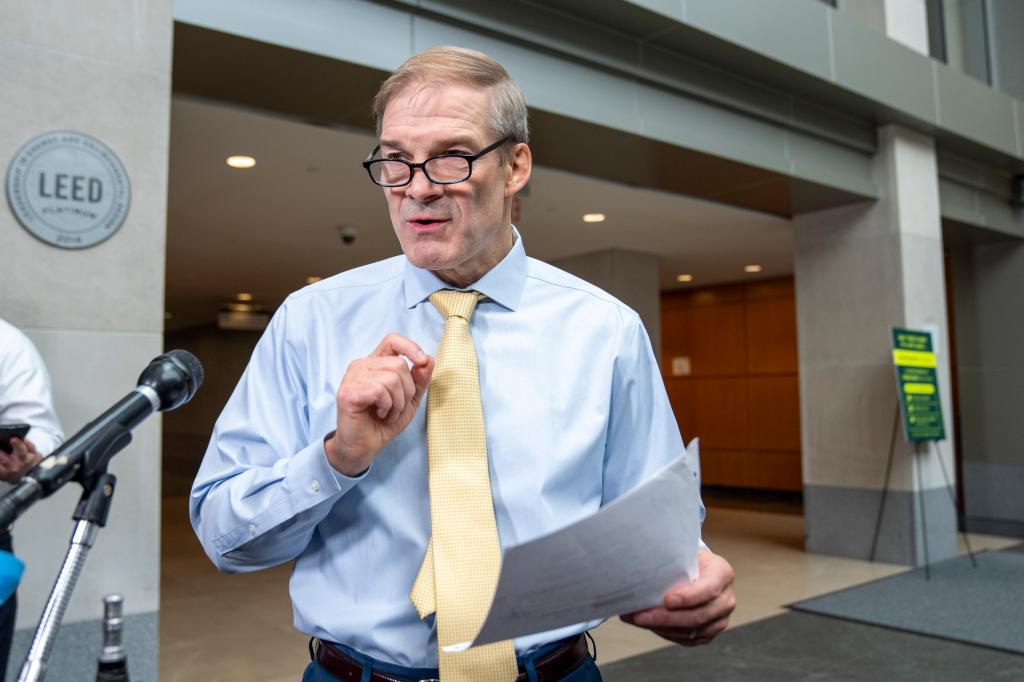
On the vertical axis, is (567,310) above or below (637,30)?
below

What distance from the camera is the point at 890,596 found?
17.1ft

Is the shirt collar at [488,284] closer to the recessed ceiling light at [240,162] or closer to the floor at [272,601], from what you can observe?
the floor at [272,601]

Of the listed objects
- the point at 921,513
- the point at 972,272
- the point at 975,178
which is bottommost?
the point at 921,513

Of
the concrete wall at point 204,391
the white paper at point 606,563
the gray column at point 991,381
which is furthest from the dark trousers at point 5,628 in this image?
the concrete wall at point 204,391

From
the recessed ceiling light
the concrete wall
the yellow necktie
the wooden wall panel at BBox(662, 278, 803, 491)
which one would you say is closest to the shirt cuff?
the yellow necktie

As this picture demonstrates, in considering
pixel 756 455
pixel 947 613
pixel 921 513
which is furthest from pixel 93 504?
pixel 756 455

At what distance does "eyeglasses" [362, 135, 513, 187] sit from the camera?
1.08 metres

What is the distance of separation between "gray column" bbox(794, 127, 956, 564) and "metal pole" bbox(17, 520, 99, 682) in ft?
21.2

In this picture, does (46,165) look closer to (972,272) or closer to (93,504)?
(93,504)

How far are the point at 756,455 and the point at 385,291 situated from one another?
10.6 meters

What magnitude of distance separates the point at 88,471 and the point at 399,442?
41 cm

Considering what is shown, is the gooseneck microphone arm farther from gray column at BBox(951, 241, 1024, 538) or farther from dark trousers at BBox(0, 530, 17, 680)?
gray column at BBox(951, 241, 1024, 538)

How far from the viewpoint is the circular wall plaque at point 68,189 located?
8.40ft

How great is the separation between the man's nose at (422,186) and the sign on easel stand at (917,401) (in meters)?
5.53
